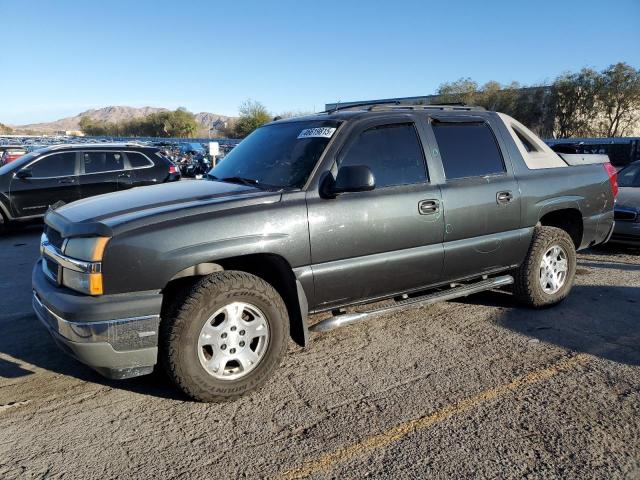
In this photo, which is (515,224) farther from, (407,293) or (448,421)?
(448,421)

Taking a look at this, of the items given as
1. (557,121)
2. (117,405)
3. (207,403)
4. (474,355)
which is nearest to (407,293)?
(474,355)

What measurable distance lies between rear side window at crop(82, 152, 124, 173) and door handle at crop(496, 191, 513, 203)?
800 centimetres

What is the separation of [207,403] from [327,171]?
176cm

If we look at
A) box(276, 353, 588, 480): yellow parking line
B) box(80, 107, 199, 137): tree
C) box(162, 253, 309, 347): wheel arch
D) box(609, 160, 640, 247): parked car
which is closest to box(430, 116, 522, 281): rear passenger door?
box(276, 353, 588, 480): yellow parking line

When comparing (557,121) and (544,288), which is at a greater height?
(557,121)

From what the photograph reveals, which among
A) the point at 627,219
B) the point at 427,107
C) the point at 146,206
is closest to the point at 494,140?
the point at 427,107

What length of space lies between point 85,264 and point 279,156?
1.69m

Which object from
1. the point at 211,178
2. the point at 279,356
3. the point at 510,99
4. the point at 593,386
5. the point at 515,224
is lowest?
the point at 593,386

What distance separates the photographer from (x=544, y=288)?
15.9 ft

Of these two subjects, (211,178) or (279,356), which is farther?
(211,178)

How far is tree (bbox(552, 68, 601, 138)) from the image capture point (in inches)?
1458

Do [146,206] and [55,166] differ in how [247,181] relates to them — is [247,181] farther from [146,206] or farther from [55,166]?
[55,166]

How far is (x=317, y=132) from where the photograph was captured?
3.83m

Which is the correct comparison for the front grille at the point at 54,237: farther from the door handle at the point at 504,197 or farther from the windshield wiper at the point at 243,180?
the door handle at the point at 504,197
